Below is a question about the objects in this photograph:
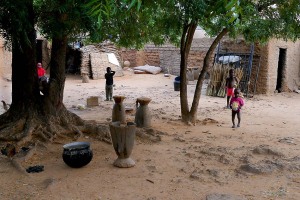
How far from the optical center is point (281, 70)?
14852 mm

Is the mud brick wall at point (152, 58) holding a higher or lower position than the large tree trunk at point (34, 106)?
higher

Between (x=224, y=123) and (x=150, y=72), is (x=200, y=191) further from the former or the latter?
(x=150, y=72)

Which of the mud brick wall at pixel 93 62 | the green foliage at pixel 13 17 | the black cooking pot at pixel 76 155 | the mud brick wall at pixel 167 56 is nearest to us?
the green foliage at pixel 13 17

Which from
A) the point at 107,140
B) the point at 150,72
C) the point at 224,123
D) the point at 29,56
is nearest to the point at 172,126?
the point at 224,123

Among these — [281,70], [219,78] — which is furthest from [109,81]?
[281,70]

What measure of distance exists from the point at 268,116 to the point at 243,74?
13.7ft

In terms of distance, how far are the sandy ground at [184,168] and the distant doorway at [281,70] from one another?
663cm

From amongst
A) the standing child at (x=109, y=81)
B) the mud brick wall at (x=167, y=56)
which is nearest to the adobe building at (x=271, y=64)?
the mud brick wall at (x=167, y=56)

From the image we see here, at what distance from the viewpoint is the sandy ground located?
4008 millimetres

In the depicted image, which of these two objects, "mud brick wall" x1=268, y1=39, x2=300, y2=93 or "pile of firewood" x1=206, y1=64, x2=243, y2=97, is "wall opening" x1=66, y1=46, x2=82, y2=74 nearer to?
"pile of firewood" x1=206, y1=64, x2=243, y2=97

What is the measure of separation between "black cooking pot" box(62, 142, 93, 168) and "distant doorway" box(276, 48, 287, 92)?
40.4ft

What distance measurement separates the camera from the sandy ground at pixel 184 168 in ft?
13.1

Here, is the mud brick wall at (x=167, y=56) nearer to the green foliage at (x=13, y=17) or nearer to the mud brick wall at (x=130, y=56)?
the mud brick wall at (x=130, y=56)

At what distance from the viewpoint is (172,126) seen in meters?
7.73
